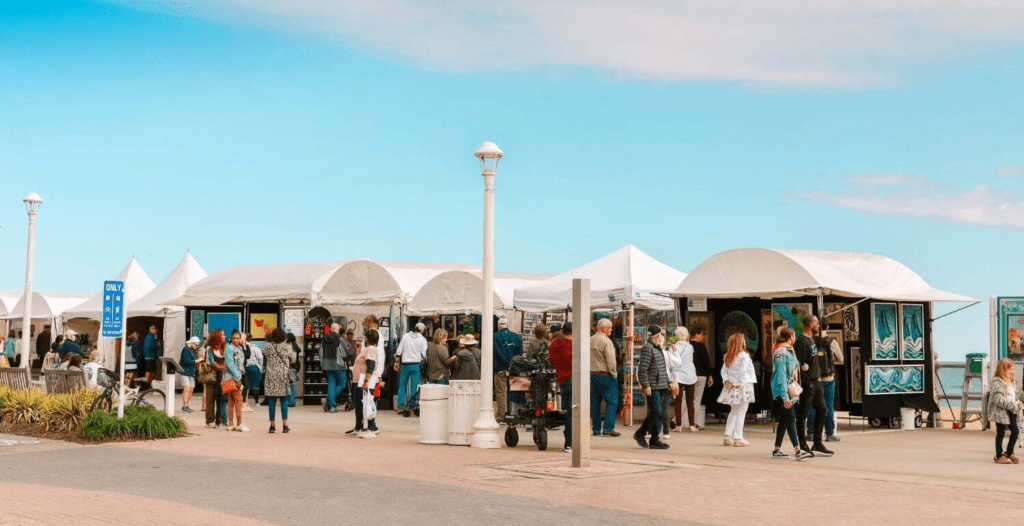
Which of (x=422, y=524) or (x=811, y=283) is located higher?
(x=811, y=283)

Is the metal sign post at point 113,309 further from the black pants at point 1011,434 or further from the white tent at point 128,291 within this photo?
the white tent at point 128,291

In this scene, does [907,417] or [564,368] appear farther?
[907,417]

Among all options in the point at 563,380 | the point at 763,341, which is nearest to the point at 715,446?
the point at 563,380

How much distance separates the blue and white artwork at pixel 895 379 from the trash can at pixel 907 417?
11.3 inches

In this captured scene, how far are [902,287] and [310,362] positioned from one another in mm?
12655

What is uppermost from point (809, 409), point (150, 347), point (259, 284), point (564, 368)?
point (259, 284)

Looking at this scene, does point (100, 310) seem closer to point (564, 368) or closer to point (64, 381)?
point (64, 381)

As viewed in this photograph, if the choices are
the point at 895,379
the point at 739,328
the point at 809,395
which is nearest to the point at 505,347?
the point at 739,328

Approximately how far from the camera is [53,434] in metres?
17.7

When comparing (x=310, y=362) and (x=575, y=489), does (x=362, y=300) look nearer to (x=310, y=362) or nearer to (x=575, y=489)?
(x=310, y=362)

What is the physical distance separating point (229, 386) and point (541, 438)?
5702 millimetres

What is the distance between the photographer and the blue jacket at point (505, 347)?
21188 mm

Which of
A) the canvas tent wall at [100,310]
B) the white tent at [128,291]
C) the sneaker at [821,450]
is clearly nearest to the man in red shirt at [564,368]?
the sneaker at [821,450]

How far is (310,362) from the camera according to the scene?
25969 millimetres
